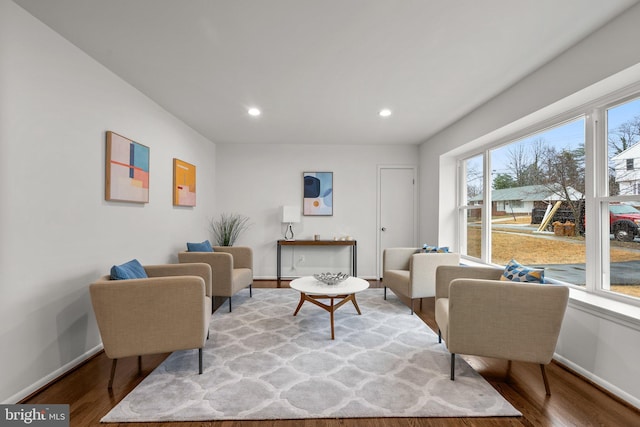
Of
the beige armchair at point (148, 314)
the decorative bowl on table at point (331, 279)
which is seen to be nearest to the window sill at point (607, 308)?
the decorative bowl on table at point (331, 279)

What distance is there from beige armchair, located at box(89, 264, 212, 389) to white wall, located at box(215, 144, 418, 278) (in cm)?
324

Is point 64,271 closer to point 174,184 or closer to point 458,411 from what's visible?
point 174,184

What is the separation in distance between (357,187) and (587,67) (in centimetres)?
352

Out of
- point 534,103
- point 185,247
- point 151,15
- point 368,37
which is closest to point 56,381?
point 185,247

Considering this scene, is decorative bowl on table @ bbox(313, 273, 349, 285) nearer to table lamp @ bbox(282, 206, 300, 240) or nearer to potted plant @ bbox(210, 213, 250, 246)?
table lamp @ bbox(282, 206, 300, 240)

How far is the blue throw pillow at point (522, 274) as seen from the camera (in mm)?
2162

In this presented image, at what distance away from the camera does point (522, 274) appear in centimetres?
224

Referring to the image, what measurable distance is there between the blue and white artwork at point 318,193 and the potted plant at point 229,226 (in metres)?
1.10

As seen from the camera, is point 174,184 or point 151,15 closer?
point 151,15

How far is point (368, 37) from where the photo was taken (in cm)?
211

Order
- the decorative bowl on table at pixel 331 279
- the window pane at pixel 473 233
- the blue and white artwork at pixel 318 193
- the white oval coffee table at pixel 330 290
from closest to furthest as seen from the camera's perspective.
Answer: the white oval coffee table at pixel 330 290 < the decorative bowl on table at pixel 331 279 < the window pane at pixel 473 233 < the blue and white artwork at pixel 318 193

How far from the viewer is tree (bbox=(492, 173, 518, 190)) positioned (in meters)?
3.45

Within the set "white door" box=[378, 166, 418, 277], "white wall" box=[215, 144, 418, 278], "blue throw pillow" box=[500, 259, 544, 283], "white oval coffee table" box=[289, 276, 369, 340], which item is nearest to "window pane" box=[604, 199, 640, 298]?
"blue throw pillow" box=[500, 259, 544, 283]

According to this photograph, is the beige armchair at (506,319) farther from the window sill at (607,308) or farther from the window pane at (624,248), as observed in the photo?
the window pane at (624,248)
